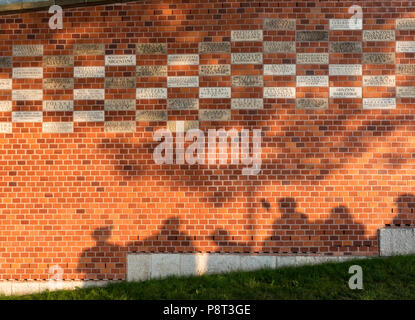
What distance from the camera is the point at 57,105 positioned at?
219 inches

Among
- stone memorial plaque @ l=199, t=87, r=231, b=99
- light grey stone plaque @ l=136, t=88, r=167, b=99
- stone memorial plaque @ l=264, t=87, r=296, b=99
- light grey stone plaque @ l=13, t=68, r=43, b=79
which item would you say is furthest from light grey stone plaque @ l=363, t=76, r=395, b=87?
light grey stone plaque @ l=13, t=68, r=43, b=79

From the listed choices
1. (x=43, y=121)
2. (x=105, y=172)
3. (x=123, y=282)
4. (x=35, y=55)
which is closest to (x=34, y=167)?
(x=43, y=121)

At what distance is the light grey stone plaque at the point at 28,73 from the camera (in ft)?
18.4

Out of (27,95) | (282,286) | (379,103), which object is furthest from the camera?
(27,95)

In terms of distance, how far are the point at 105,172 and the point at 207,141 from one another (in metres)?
1.58

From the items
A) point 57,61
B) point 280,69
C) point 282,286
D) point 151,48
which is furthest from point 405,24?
point 57,61

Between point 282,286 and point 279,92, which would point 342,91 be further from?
point 282,286

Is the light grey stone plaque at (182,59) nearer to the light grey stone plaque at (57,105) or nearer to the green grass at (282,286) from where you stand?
the light grey stone plaque at (57,105)

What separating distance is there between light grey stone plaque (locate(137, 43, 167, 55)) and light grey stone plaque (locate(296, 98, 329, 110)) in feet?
7.10

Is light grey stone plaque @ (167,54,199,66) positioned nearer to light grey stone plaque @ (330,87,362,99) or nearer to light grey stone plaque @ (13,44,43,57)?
light grey stone plaque @ (13,44,43,57)

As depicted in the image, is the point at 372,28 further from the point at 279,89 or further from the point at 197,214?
the point at 197,214

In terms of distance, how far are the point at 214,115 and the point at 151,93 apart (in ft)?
3.28

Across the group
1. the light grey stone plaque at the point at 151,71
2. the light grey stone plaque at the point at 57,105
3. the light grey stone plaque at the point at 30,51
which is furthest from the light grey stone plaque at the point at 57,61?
the light grey stone plaque at the point at 151,71

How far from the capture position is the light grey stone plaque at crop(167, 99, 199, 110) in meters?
5.55
